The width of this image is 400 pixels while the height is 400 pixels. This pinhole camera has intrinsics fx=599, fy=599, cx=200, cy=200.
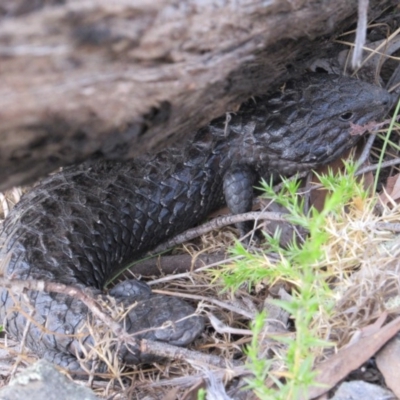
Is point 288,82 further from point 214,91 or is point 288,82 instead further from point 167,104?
point 167,104

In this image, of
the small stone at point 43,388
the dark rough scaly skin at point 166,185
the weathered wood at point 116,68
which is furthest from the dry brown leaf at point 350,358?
the dark rough scaly skin at point 166,185

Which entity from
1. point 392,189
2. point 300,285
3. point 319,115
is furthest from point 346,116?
point 300,285

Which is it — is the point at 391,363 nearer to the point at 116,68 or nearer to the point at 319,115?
the point at 116,68

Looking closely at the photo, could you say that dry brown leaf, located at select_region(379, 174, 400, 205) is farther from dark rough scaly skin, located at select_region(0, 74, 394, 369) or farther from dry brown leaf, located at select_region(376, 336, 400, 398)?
dry brown leaf, located at select_region(376, 336, 400, 398)

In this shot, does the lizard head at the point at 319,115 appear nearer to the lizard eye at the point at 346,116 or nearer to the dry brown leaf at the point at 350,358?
the lizard eye at the point at 346,116

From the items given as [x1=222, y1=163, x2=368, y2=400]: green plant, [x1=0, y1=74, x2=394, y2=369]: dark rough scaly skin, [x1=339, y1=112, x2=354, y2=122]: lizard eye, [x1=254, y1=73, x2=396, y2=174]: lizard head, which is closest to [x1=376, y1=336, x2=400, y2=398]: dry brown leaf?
[x1=222, y1=163, x2=368, y2=400]: green plant

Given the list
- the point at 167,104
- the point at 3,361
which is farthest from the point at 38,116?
the point at 3,361
